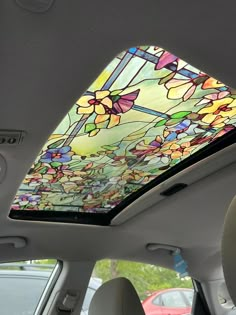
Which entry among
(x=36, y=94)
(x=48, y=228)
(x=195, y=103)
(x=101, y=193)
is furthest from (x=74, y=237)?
(x=36, y=94)

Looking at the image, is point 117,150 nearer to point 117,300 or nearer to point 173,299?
point 117,300

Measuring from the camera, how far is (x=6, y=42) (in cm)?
128

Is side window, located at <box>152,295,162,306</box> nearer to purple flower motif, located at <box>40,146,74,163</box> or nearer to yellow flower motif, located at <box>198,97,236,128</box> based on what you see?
purple flower motif, located at <box>40,146,74,163</box>

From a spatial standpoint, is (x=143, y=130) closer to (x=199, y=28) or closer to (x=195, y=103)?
(x=195, y=103)

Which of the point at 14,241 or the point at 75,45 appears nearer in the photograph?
the point at 75,45

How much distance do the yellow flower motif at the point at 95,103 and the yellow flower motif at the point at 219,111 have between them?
1.54 ft

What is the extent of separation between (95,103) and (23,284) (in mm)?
2065

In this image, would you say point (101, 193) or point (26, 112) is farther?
point (101, 193)

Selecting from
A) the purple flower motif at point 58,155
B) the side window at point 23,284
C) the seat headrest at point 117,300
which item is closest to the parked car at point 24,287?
the side window at point 23,284

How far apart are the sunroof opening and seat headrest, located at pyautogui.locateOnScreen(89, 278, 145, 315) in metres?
0.60

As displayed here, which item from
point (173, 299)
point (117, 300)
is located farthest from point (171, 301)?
point (117, 300)

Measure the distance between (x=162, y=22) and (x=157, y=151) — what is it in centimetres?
113

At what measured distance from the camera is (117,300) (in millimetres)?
2314

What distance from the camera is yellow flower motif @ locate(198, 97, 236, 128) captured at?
1.95m
